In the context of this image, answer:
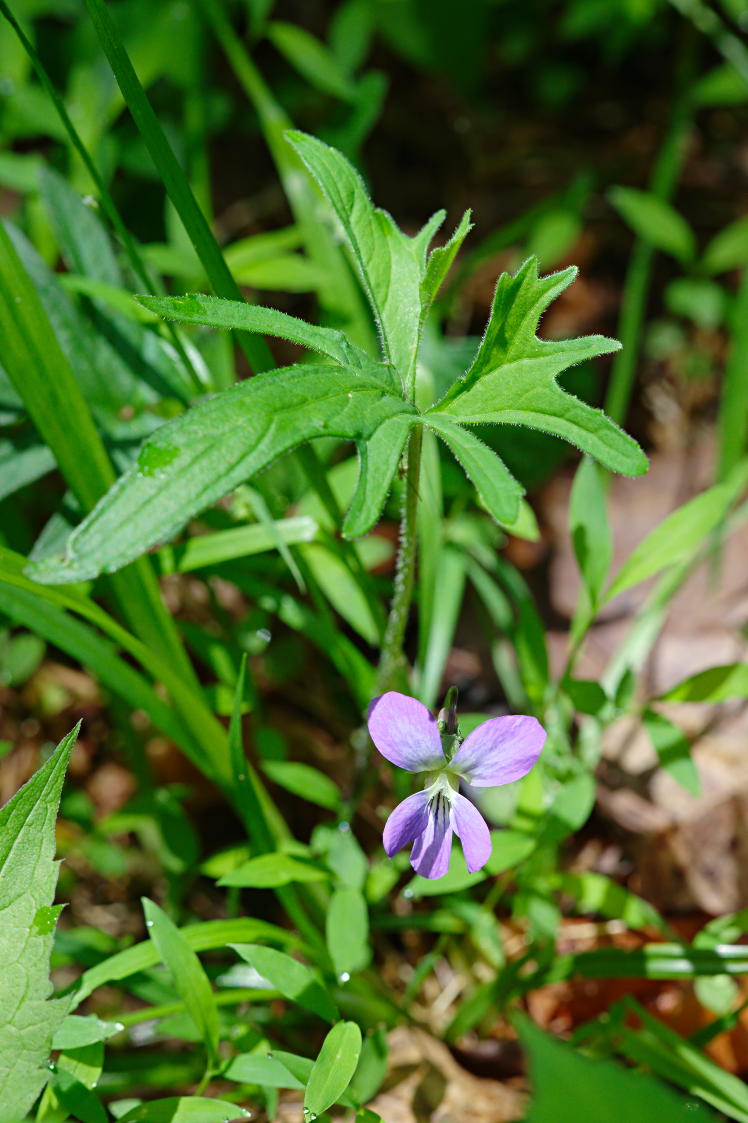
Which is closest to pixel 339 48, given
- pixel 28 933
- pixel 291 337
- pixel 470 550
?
pixel 470 550

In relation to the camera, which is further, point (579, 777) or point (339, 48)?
point (339, 48)

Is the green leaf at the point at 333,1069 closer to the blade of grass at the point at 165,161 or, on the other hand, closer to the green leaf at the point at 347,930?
the green leaf at the point at 347,930

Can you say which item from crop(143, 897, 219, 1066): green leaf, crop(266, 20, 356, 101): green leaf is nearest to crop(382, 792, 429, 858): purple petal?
crop(143, 897, 219, 1066): green leaf

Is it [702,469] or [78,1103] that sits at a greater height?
[78,1103]

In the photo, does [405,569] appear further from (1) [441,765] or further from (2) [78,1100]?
(2) [78,1100]

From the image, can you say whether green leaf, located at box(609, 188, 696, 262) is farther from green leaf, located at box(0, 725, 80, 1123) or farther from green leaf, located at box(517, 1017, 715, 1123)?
green leaf, located at box(517, 1017, 715, 1123)

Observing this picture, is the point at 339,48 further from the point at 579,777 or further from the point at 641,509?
the point at 579,777

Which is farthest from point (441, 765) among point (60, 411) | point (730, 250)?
point (730, 250)
